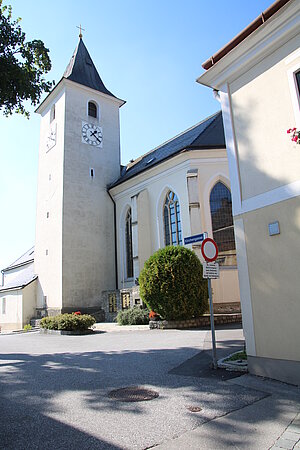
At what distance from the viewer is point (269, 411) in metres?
4.34

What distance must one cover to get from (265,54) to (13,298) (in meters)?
23.6

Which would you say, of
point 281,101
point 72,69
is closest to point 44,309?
point 72,69

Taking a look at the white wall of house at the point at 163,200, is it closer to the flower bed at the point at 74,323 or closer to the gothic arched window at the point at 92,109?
the flower bed at the point at 74,323

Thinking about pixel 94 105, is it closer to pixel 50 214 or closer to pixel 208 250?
pixel 50 214

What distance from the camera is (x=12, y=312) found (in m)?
25.1

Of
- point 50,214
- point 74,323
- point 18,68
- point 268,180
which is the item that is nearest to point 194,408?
point 268,180

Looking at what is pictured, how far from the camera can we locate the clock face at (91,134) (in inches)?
1032

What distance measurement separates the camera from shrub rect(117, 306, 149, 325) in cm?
1656

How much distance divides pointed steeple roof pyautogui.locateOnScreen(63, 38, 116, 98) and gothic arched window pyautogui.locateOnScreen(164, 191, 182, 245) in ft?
41.0

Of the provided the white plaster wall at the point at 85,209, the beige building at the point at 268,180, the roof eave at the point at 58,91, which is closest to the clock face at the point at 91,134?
the white plaster wall at the point at 85,209

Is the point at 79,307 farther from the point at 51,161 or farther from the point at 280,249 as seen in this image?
the point at 280,249

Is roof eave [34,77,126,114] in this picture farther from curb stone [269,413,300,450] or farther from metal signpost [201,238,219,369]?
curb stone [269,413,300,450]

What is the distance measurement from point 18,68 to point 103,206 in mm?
16804

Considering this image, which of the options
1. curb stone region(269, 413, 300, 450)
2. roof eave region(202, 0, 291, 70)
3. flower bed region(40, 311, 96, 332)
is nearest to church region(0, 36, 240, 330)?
flower bed region(40, 311, 96, 332)
